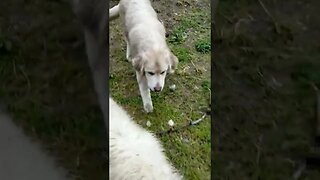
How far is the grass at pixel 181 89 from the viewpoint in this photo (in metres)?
3.18

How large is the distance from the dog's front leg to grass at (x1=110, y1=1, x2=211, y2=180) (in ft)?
0.13

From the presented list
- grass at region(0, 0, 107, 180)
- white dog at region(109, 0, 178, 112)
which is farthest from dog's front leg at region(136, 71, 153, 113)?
grass at region(0, 0, 107, 180)

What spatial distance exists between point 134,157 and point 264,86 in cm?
66

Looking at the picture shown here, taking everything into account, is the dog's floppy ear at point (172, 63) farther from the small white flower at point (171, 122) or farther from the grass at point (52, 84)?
the grass at point (52, 84)

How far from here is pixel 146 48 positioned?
377 centimetres

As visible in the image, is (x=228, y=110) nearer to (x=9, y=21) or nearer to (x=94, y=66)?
(x=94, y=66)

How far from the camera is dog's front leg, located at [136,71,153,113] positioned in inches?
147

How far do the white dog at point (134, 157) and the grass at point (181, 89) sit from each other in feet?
1.64

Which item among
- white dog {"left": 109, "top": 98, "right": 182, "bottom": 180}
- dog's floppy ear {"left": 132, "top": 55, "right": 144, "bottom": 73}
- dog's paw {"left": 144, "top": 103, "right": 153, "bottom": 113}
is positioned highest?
white dog {"left": 109, "top": 98, "right": 182, "bottom": 180}

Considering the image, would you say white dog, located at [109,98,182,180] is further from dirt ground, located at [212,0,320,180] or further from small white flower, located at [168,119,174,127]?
small white flower, located at [168,119,174,127]

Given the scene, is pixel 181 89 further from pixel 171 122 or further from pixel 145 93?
pixel 171 122

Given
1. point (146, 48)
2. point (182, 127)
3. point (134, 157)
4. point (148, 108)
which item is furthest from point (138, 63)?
point (134, 157)

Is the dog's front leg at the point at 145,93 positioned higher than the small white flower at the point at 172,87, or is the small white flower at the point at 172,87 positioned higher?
the dog's front leg at the point at 145,93

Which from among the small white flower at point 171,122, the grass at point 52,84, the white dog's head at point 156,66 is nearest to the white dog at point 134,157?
the grass at point 52,84
